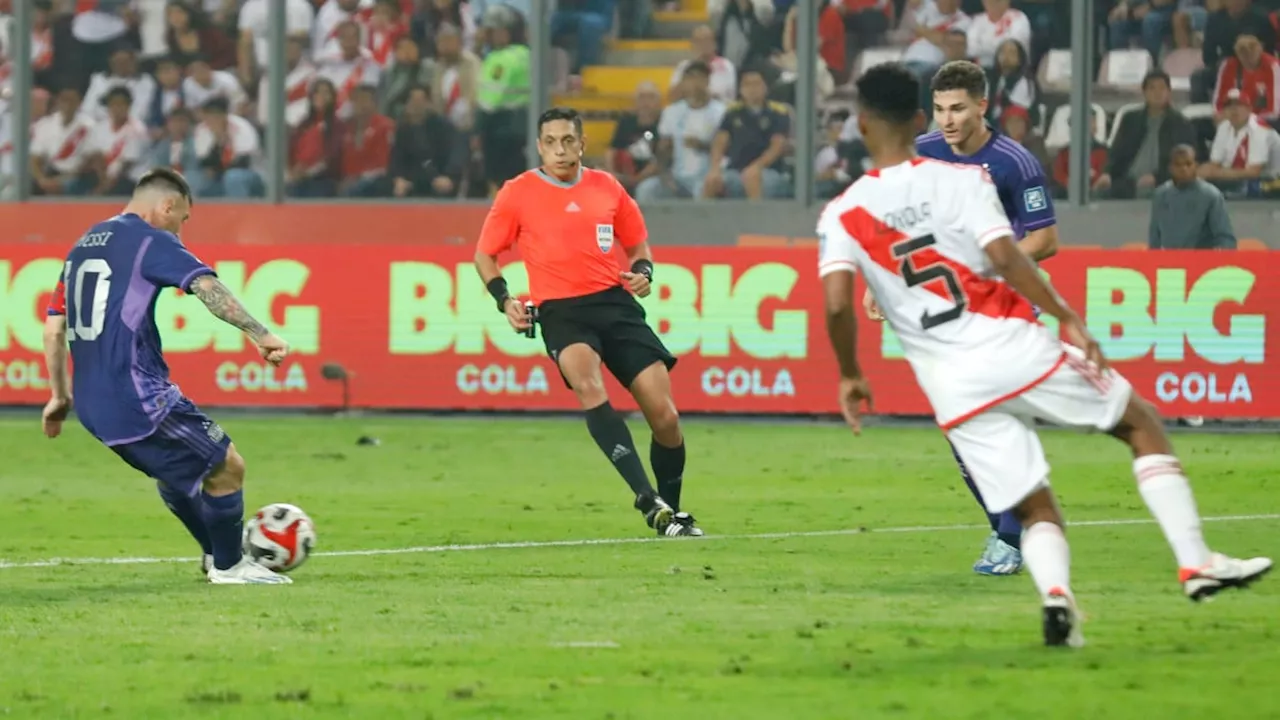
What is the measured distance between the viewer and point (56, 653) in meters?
7.82

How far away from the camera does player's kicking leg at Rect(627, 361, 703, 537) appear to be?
40.3ft

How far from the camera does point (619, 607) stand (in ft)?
29.1

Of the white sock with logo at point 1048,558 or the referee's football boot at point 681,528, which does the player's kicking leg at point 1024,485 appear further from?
the referee's football boot at point 681,528

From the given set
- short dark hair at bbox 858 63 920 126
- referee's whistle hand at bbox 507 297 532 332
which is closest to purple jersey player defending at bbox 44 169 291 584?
referee's whistle hand at bbox 507 297 532 332

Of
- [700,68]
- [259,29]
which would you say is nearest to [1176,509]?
[700,68]

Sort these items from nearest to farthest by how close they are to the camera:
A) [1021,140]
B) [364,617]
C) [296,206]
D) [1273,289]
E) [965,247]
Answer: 1. [965,247]
2. [364,617]
3. [1273,289]
4. [1021,140]
5. [296,206]

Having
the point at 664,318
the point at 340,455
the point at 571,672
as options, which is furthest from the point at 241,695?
the point at 664,318

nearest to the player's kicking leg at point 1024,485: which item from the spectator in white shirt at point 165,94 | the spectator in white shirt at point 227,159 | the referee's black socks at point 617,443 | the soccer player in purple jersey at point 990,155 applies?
the soccer player in purple jersey at point 990,155

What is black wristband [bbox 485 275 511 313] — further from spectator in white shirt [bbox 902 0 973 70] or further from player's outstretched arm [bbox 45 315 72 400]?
spectator in white shirt [bbox 902 0 973 70]

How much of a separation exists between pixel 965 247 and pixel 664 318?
12306mm

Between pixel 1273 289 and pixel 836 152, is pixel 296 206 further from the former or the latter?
pixel 1273 289

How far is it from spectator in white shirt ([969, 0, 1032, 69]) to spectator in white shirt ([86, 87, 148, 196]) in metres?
8.39

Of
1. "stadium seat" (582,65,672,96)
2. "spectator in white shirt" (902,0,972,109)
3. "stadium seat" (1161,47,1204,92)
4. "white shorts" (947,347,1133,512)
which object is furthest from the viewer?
"stadium seat" (582,65,672,96)

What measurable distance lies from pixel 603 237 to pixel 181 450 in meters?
3.39
